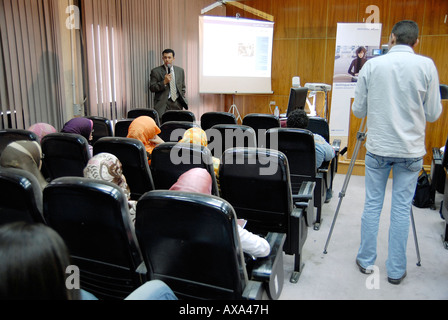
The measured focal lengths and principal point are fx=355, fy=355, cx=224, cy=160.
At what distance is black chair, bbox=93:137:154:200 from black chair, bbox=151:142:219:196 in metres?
0.07

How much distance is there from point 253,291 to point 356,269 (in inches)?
59.7

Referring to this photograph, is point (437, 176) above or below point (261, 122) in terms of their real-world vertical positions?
below

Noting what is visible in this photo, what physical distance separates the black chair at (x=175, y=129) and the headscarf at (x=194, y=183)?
6.05 ft

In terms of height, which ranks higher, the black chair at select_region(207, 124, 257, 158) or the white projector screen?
the white projector screen

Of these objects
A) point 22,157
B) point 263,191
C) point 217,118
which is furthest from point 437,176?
point 22,157

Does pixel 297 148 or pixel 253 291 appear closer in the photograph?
pixel 253 291

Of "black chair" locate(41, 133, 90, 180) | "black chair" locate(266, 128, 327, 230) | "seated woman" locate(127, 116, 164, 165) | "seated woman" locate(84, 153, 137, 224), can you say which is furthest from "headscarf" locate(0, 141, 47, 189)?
"black chair" locate(266, 128, 327, 230)

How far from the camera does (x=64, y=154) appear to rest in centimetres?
269

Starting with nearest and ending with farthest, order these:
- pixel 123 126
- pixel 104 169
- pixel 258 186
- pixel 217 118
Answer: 1. pixel 104 169
2. pixel 258 186
3. pixel 123 126
4. pixel 217 118

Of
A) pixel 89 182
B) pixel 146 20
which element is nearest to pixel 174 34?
pixel 146 20

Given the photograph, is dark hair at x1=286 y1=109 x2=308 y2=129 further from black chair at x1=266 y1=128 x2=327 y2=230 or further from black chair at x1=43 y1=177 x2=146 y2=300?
black chair at x1=43 y1=177 x2=146 y2=300

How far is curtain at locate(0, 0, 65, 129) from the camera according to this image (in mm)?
3801

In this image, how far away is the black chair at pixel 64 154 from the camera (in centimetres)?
256

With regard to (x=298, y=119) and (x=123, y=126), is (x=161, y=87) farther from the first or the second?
(x=298, y=119)
